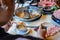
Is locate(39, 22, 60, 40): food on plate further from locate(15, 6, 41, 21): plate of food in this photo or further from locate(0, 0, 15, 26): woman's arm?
locate(0, 0, 15, 26): woman's arm

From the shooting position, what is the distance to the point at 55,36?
3.27ft

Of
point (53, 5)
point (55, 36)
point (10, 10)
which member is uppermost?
point (10, 10)

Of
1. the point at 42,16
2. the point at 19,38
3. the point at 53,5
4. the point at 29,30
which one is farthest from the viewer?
the point at 53,5

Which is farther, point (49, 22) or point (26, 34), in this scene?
point (49, 22)

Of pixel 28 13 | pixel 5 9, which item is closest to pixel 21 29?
pixel 28 13

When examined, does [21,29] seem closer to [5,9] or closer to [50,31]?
[50,31]

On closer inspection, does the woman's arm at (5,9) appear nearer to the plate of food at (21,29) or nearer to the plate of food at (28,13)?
the plate of food at (21,29)

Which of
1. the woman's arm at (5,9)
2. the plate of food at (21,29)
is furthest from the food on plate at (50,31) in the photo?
the woman's arm at (5,9)

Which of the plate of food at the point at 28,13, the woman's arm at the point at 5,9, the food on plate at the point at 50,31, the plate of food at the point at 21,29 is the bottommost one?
the food on plate at the point at 50,31

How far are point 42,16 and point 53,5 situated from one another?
0.66 ft

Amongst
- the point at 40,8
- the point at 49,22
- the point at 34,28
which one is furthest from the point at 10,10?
the point at 40,8

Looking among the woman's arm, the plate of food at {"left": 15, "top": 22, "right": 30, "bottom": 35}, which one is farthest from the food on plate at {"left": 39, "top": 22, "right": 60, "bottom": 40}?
the woman's arm

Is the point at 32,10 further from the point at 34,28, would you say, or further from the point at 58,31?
the point at 58,31

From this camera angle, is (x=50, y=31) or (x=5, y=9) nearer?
(x=5, y=9)
